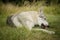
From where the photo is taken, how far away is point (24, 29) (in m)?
1.67

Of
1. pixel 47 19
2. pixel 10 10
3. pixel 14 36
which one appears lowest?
pixel 14 36

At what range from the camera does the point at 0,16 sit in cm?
168

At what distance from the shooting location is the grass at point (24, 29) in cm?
164

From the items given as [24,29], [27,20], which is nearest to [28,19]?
[27,20]

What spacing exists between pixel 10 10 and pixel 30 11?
8.2 inches

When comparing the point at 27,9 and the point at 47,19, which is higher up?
the point at 27,9

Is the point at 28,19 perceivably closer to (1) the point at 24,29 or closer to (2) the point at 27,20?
(2) the point at 27,20

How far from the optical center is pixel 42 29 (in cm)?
171

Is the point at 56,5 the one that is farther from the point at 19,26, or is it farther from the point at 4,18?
the point at 4,18

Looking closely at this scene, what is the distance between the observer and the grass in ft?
5.38

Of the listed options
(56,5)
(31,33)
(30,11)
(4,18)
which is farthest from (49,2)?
(4,18)

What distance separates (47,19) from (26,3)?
11.0 inches

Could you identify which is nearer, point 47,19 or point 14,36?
point 14,36

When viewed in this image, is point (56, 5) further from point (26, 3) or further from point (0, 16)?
point (0, 16)
